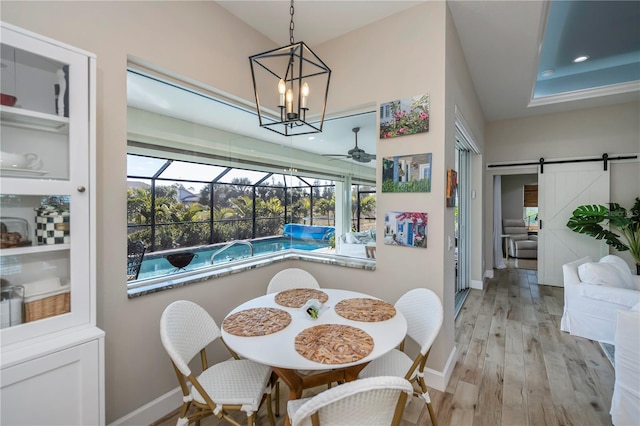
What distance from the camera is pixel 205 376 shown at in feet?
5.20

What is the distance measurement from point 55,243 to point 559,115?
6767mm

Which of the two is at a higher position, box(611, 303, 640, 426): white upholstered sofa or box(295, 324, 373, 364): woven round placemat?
box(295, 324, 373, 364): woven round placemat

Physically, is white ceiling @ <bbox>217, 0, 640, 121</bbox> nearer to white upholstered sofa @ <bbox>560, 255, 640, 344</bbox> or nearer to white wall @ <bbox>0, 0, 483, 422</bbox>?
white wall @ <bbox>0, 0, 483, 422</bbox>

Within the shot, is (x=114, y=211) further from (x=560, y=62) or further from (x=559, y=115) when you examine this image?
(x=559, y=115)

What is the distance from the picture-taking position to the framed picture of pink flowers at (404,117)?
2168mm

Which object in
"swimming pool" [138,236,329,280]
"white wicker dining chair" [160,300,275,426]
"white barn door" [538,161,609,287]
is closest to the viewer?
"white wicker dining chair" [160,300,275,426]

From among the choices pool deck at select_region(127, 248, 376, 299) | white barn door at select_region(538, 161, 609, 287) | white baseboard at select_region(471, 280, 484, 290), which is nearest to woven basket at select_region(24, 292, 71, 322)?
pool deck at select_region(127, 248, 376, 299)

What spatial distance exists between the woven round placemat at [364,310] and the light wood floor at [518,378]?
0.78m

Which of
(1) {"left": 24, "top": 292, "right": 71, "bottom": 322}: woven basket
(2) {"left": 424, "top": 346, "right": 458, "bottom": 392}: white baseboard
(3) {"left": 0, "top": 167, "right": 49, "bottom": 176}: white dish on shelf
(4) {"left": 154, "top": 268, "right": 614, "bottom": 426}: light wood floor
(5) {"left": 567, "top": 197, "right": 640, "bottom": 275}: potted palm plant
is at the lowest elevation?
(4) {"left": 154, "top": 268, "right": 614, "bottom": 426}: light wood floor

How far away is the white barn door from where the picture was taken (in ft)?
14.9

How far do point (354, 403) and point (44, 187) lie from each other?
1578 millimetres

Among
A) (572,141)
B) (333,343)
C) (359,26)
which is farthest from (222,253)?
(572,141)

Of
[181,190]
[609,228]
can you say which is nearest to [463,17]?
[181,190]

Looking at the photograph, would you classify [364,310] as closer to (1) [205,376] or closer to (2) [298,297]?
(2) [298,297]
